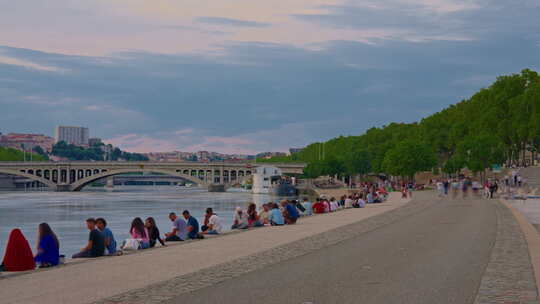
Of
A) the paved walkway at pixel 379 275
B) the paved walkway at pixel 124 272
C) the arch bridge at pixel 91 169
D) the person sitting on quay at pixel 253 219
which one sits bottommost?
the paved walkway at pixel 124 272

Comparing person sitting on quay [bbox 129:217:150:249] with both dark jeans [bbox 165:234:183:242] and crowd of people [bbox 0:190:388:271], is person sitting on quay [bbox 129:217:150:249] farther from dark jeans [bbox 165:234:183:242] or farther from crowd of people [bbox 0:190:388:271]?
dark jeans [bbox 165:234:183:242]

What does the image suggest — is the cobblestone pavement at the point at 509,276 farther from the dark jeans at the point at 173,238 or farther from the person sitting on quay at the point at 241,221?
the person sitting on quay at the point at 241,221

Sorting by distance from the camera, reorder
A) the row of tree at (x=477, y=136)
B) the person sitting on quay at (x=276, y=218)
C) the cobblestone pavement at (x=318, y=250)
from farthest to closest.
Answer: the row of tree at (x=477, y=136), the person sitting on quay at (x=276, y=218), the cobblestone pavement at (x=318, y=250)

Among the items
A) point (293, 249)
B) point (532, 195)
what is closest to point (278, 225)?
point (293, 249)

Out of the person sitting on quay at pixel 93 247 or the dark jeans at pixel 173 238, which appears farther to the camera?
the dark jeans at pixel 173 238

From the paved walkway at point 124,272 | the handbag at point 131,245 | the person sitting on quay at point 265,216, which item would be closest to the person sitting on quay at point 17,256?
the paved walkway at point 124,272

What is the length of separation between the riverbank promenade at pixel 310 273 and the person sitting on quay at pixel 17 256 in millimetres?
573

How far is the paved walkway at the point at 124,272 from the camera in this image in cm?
1377

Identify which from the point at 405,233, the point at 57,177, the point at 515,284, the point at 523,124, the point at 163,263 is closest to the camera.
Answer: the point at 515,284

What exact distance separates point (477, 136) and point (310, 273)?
306 ft

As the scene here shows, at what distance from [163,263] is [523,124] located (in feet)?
306

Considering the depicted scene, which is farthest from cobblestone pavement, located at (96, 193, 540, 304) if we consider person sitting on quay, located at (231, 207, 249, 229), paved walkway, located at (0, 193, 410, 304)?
person sitting on quay, located at (231, 207, 249, 229)

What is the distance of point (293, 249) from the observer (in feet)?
70.8

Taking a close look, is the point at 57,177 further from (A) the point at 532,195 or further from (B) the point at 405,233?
(B) the point at 405,233
